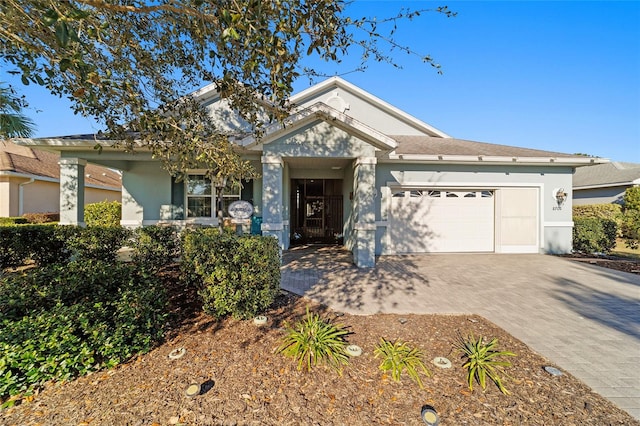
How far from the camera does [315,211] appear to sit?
12.6 metres

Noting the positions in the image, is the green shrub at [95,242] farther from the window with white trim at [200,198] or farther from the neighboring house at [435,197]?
the window with white trim at [200,198]

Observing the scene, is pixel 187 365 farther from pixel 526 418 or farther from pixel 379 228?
pixel 379 228

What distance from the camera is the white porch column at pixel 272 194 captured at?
280 inches

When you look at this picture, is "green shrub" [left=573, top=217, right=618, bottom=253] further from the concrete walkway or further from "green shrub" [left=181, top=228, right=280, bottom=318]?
"green shrub" [left=181, top=228, right=280, bottom=318]

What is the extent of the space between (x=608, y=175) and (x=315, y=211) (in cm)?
2134

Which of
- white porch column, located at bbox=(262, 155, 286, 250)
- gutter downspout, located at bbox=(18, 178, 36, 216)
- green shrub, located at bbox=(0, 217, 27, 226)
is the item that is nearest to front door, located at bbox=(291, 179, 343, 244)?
white porch column, located at bbox=(262, 155, 286, 250)

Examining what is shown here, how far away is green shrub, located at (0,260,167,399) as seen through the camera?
257 centimetres

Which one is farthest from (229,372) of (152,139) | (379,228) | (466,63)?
(466,63)

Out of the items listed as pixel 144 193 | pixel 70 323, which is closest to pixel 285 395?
pixel 70 323

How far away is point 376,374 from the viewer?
2844 mm

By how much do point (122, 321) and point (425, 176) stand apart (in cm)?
929

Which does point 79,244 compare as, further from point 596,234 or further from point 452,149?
point 596,234

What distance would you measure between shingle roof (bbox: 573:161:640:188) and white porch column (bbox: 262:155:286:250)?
19.8 m

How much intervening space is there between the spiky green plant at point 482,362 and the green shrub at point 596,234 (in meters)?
10.1
